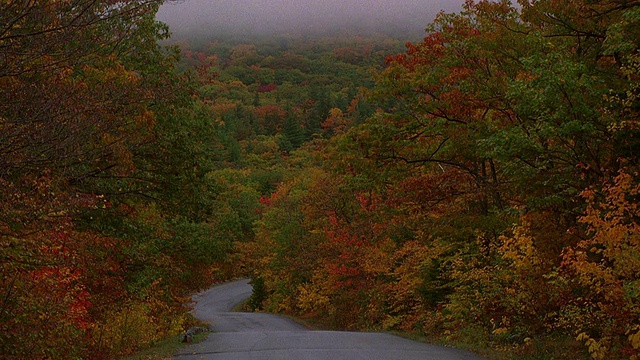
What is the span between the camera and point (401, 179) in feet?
61.3

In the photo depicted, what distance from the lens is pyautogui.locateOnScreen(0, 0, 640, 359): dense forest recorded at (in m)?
9.14

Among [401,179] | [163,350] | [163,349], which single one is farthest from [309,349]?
[401,179]

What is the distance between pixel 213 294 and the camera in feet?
208

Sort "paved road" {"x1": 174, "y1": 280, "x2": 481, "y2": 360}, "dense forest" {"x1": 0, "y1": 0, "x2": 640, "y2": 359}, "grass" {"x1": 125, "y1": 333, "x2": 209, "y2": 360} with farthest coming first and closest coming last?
"grass" {"x1": 125, "y1": 333, "x2": 209, "y2": 360} < "paved road" {"x1": 174, "y1": 280, "x2": 481, "y2": 360} < "dense forest" {"x1": 0, "y1": 0, "x2": 640, "y2": 359}

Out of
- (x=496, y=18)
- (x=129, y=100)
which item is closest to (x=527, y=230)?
(x=496, y=18)

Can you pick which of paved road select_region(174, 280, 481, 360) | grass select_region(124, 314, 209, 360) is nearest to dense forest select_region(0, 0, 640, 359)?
grass select_region(124, 314, 209, 360)

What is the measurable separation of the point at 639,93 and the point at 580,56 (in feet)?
9.51

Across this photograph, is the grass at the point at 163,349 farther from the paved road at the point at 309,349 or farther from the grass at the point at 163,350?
the paved road at the point at 309,349

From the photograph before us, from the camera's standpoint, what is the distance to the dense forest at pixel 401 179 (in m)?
9.14

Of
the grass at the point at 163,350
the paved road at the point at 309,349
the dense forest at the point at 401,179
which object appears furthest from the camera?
the grass at the point at 163,350

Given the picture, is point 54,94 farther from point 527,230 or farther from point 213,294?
point 213,294

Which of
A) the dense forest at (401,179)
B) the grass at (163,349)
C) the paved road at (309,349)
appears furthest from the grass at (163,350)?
the dense forest at (401,179)

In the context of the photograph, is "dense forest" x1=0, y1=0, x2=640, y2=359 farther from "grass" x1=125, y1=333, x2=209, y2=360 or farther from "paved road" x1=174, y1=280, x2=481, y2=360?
"paved road" x1=174, y1=280, x2=481, y2=360

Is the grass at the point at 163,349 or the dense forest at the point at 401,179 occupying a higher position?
the dense forest at the point at 401,179
